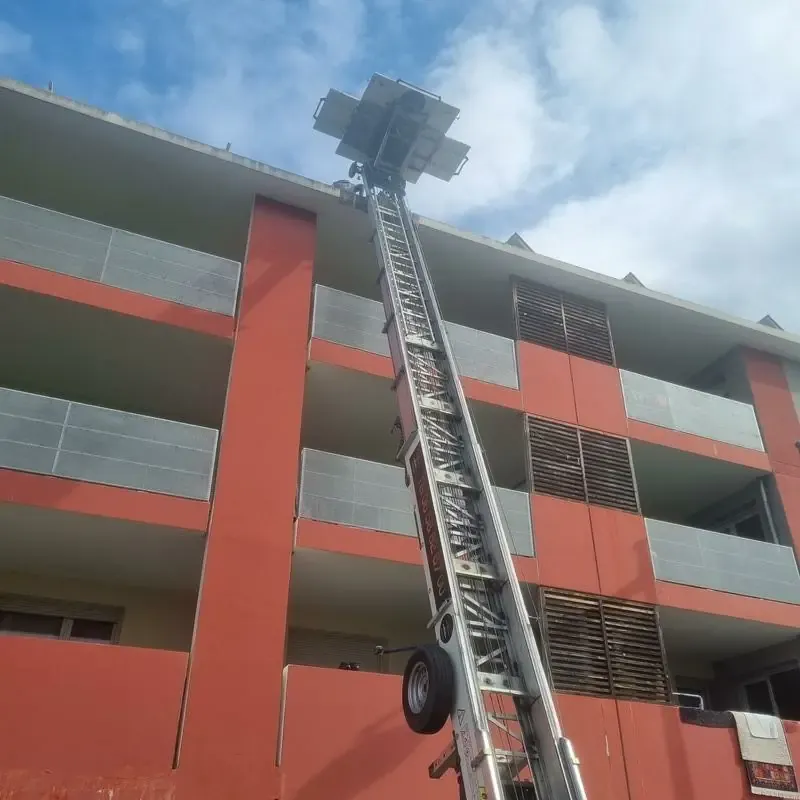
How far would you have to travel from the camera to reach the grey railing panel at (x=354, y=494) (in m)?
11.6

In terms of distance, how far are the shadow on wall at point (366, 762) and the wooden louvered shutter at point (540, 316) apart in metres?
7.95

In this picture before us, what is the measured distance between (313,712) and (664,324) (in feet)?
37.9

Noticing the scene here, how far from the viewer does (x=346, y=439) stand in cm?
1520

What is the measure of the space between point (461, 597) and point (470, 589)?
0.28m

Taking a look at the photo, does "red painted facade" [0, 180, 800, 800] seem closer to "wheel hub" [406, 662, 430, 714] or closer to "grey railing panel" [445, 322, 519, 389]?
"grey railing panel" [445, 322, 519, 389]

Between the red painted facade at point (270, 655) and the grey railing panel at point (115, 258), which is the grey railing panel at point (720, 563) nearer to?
the red painted facade at point (270, 655)

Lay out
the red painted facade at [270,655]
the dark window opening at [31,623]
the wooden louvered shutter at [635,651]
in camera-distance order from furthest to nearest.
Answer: the wooden louvered shutter at [635,651] < the dark window opening at [31,623] < the red painted facade at [270,655]

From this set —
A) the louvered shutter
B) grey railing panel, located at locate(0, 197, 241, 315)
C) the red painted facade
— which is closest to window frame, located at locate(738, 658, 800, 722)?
the red painted facade

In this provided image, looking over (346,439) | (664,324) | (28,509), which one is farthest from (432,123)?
(28,509)

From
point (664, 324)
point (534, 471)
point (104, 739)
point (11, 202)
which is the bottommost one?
point (104, 739)

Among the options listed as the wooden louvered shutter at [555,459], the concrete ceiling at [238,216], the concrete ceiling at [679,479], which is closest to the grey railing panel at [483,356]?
the wooden louvered shutter at [555,459]

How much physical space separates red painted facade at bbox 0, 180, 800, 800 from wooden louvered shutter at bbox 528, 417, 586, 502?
0.30 metres

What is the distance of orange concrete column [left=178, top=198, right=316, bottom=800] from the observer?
921 cm

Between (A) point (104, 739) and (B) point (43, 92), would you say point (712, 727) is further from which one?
(B) point (43, 92)
